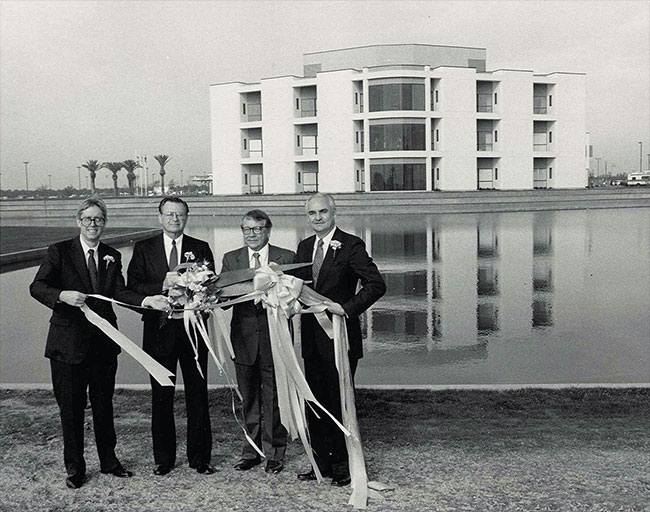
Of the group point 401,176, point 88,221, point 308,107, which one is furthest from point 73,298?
point 308,107

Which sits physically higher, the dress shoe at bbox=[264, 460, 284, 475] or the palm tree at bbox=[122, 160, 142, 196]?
the palm tree at bbox=[122, 160, 142, 196]

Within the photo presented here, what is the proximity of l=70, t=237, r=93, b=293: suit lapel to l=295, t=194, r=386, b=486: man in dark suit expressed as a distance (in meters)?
1.47

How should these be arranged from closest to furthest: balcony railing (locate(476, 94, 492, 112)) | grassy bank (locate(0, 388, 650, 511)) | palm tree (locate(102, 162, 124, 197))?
grassy bank (locate(0, 388, 650, 511)), balcony railing (locate(476, 94, 492, 112)), palm tree (locate(102, 162, 124, 197))

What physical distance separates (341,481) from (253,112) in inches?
2481

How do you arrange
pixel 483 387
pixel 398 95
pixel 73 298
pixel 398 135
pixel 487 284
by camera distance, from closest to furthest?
A: 1. pixel 73 298
2. pixel 483 387
3. pixel 487 284
4. pixel 398 95
5. pixel 398 135

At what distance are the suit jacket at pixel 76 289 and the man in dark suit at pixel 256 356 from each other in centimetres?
78

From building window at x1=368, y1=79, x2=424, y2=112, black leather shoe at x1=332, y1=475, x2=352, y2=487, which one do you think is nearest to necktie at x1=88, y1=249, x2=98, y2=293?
black leather shoe at x1=332, y1=475, x2=352, y2=487

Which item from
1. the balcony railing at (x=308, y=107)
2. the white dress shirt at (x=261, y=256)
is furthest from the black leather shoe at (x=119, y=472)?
the balcony railing at (x=308, y=107)

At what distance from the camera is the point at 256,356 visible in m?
5.33

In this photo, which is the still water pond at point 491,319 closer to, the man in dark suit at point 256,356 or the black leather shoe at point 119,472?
the man in dark suit at point 256,356

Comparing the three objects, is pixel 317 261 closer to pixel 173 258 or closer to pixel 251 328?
pixel 251 328

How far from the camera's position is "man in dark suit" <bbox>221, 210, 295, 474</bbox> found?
529 cm

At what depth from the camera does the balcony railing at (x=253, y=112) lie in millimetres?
65750

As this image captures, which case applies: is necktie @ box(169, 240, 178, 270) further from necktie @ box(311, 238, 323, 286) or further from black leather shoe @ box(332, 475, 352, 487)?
black leather shoe @ box(332, 475, 352, 487)
